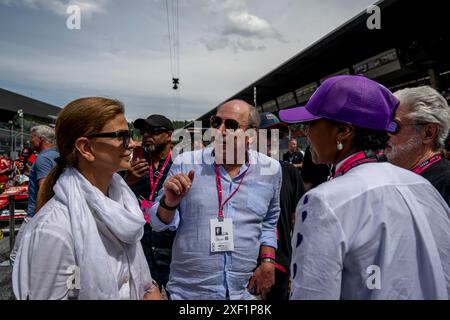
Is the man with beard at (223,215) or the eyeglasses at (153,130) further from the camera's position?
the eyeglasses at (153,130)

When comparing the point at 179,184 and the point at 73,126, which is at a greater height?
the point at 73,126

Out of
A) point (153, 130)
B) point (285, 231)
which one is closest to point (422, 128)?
point (285, 231)

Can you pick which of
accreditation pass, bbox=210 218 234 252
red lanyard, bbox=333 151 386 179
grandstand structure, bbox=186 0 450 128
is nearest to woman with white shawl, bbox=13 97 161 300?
accreditation pass, bbox=210 218 234 252

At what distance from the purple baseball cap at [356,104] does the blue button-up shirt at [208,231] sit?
96 centimetres

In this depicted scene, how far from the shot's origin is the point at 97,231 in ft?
4.54

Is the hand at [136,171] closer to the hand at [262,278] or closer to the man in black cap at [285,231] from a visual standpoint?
the man in black cap at [285,231]

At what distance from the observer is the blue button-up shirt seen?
193 centimetres

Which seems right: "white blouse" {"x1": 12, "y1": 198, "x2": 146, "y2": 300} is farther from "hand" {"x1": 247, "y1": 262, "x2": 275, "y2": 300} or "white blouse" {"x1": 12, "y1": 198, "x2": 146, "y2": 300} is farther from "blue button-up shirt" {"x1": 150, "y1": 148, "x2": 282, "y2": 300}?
"hand" {"x1": 247, "y1": 262, "x2": 275, "y2": 300}

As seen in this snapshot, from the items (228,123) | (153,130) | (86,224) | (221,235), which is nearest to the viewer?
(86,224)

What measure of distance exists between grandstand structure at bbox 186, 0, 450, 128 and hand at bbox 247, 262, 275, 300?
5.73 m

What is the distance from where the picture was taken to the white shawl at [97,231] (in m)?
1.31

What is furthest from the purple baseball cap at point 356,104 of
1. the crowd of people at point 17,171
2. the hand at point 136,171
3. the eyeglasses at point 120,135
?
the crowd of people at point 17,171

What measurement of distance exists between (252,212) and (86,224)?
1.05m

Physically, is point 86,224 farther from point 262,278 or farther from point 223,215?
point 262,278
